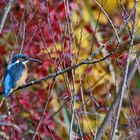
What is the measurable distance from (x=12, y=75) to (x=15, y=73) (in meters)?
0.06

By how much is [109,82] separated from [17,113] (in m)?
1.56

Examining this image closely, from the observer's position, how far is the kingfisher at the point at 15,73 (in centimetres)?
456

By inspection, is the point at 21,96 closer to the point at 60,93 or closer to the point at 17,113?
the point at 17,113

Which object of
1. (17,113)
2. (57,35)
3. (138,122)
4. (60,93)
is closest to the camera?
(138,122)

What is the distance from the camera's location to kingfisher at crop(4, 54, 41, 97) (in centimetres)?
456

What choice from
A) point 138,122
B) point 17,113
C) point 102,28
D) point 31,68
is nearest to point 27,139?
point 17,113

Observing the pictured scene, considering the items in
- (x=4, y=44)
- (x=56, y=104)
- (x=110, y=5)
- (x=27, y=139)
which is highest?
(x=110, y=5)

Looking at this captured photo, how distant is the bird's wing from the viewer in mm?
4543

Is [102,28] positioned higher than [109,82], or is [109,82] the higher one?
[102,28]

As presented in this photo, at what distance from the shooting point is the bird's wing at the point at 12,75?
454 cm

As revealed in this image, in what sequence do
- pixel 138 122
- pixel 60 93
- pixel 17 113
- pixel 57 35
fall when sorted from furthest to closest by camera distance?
1. pixel 60 93
2. pixel 17 113
3. pixel 57 35
4. pixel 138 122

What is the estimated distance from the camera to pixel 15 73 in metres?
4.80

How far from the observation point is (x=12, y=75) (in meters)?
4.74

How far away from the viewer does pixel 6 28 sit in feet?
20.7
